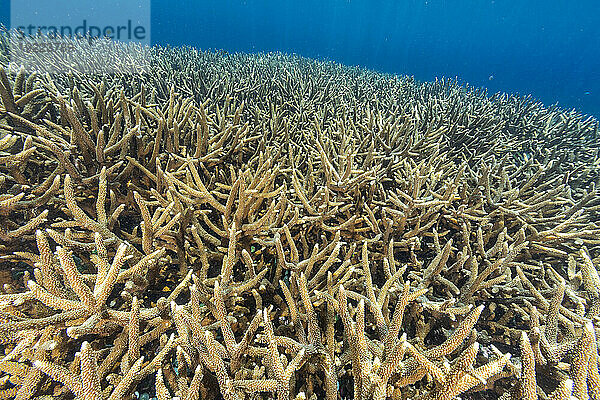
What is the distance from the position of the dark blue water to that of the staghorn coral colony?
35.1m

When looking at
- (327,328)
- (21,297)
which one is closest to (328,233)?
(327,328)

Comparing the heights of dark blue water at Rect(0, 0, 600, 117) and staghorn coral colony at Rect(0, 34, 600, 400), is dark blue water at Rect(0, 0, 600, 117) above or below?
above

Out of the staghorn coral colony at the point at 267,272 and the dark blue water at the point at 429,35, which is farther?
the dark blue water at the point at 429,35

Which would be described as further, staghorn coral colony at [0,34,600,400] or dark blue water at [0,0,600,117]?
dark blue water at [0,0,600,117]

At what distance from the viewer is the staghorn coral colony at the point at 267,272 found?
3.92ft

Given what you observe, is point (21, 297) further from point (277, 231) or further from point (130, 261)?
point (277, 231)

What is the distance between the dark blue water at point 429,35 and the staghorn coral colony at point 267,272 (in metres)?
35.1

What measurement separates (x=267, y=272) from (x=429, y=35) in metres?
94.5

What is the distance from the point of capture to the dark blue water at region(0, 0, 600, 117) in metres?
45.0

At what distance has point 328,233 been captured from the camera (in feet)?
7.72

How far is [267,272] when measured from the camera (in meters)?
2.06

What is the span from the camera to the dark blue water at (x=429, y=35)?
45.0 meters

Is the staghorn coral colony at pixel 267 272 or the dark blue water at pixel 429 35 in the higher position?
the dark blue water at pixel 429 35

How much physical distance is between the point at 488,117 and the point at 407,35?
93111mm
